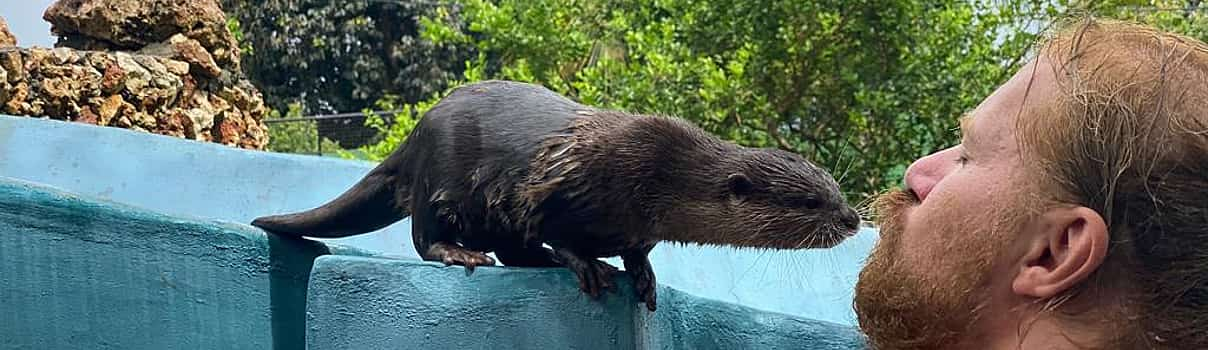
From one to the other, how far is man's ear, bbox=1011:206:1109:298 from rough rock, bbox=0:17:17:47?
12.7 ft

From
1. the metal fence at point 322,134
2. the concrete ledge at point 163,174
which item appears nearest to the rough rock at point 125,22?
the concrete ledge at point 163,174

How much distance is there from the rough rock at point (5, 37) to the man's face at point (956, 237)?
3.67 m

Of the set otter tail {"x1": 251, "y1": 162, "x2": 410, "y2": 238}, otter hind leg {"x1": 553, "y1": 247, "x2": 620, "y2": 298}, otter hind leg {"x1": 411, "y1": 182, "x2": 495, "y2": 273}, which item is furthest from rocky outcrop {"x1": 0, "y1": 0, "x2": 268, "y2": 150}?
otter hind leg {"x1": 553, "y1": 247, "x2": 620, "y2": 298}

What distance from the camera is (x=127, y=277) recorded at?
2242 millimetres

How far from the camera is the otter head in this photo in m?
2.02

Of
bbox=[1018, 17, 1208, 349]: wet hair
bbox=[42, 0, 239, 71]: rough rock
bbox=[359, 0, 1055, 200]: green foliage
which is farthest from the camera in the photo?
bbox=[359, 0, 1055, 200]: green foliage

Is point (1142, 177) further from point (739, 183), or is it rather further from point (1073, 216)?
point (739, 183)

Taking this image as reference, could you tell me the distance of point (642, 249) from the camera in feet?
6.69

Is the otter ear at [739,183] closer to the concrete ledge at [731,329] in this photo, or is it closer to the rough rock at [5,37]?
the concrete ledge at [731,329]

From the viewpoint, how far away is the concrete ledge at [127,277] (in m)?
2.21

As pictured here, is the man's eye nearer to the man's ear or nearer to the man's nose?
the man's nose

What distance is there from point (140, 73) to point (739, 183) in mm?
2865

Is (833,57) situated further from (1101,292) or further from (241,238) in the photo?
(1101,292)

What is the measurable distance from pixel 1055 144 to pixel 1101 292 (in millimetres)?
163
